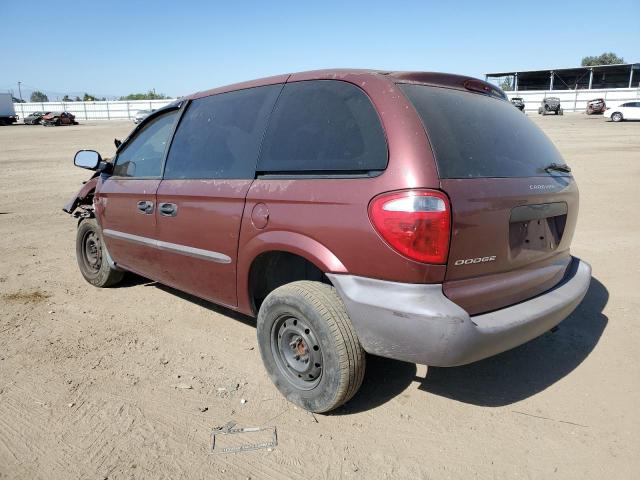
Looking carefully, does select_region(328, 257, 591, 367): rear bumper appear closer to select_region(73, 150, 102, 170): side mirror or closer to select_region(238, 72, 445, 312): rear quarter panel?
select_region(238, 72, 445, 312): rear quarter panel

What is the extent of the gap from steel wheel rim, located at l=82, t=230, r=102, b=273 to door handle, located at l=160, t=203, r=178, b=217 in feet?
5.05

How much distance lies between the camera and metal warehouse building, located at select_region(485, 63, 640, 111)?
167 ft

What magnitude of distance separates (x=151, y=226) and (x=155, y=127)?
3.04 ft

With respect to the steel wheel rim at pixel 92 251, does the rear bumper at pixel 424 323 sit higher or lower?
higher

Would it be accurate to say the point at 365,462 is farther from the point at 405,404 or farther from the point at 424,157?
the point at 424,157

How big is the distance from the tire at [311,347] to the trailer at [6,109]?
176ft

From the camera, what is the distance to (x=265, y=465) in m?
2.32

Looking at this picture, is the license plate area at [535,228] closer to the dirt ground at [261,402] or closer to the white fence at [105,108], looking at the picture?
the dirt ground at [261,402]

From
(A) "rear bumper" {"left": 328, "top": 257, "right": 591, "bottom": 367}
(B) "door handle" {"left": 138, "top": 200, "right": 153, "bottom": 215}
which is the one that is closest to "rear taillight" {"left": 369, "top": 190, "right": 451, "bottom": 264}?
(A) "rear bumper" {"left": 328, "top": 257, "right": 591, "bottom": 367}

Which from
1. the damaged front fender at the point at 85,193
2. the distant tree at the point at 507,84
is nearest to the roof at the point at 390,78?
the damaged front fender at the point at 85,193

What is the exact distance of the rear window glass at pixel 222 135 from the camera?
3023 mm

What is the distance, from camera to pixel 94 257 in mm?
4891

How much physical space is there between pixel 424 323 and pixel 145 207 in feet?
8.30

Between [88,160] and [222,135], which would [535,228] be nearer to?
[222,135]
